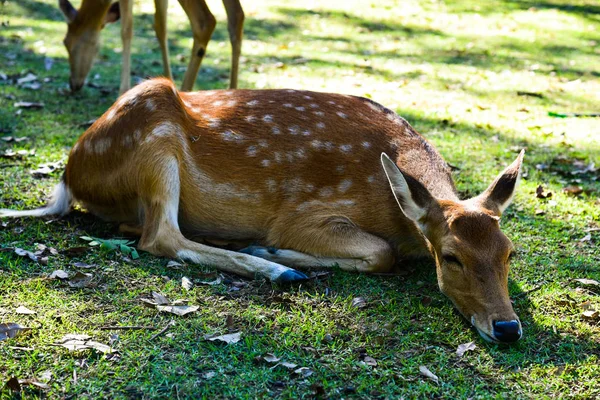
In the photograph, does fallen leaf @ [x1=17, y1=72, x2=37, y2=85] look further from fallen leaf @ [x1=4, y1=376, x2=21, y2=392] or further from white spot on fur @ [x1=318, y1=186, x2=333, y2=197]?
fallen leaf @ [x1=4, y1=376, x2=21, y2=392]

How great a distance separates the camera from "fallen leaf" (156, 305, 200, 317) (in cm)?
382

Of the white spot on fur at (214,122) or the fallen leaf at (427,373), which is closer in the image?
the fallen leaf at (427,373)

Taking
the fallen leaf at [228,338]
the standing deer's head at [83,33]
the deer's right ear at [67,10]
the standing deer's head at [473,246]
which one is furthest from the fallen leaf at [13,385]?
the deer's right ear at [67,10]

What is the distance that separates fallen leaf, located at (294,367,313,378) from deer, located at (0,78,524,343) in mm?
888

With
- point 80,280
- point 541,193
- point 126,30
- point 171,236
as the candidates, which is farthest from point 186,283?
point 126,30

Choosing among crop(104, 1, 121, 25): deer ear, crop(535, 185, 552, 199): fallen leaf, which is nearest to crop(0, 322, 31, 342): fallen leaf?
crop(535, 185, 552, 199): fallen leaf

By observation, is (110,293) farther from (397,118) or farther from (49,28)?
(49,28)

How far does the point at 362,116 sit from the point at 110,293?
2109mm

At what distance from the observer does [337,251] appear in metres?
4.50

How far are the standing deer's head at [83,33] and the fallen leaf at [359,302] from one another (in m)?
5.25

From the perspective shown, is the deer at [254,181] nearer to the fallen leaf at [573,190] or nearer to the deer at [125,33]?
the fallen leaf at [573,190]

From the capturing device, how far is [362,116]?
16.6 feet

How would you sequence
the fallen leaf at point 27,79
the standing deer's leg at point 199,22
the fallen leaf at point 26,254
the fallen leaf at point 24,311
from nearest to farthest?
1. the fallen leaf at point 24,311
2. the fallen leaf at point 26,254
3. the standing deer's leg at point 199,22
4. the fallen leaf at point 27,79

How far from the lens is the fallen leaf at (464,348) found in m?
3.60
